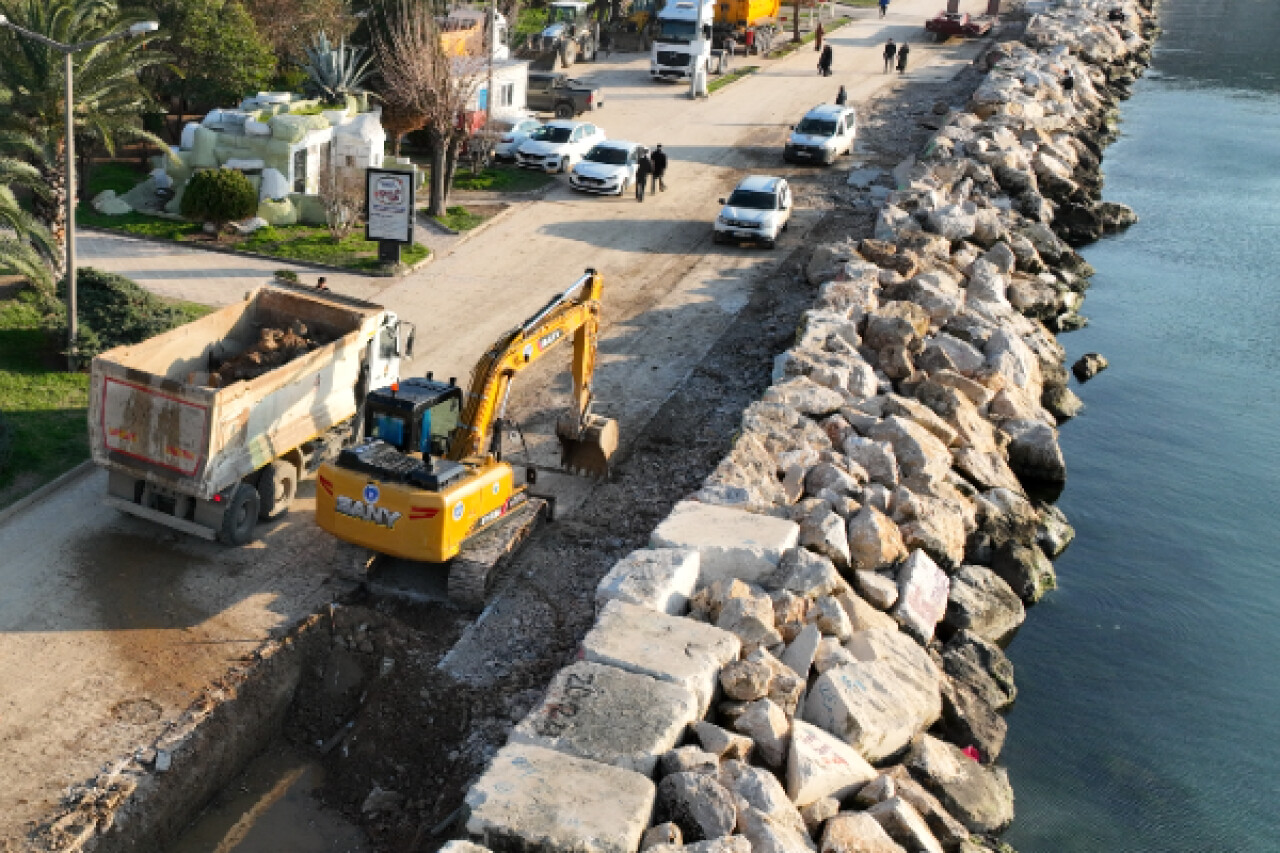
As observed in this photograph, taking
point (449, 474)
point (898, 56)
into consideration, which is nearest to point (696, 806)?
point (449, 474)

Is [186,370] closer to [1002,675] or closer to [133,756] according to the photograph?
[133,756]

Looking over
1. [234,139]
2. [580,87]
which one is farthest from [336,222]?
[580,87]

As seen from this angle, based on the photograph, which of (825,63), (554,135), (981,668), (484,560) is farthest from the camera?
(825,63)

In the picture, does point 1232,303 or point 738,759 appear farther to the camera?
point 1232,303

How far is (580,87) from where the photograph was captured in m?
50.5

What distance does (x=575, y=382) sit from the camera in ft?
70.2

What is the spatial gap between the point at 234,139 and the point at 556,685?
2381cm

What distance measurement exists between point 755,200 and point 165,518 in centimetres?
2099

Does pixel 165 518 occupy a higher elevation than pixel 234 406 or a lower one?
lower

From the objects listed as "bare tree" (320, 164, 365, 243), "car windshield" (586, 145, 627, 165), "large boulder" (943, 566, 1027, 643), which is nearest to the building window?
"bare tree" (320, 164, 365, 243)

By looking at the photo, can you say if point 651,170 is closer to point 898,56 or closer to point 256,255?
point 256,255

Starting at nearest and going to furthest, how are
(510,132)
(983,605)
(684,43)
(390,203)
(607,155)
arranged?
(983,605)
(390,203)
(607,155)
(510,132)
(684,43)

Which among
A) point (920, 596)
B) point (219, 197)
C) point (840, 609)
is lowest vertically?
point (920, 596)

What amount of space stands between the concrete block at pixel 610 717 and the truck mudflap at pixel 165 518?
611 cm
